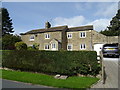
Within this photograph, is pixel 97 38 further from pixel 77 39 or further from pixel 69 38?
pixel 69 38

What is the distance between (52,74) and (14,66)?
15.6 ft

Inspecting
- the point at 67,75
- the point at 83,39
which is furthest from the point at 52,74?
the point at 83,39

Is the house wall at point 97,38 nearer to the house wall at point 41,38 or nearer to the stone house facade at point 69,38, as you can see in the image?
the stone house facade at point 69,38

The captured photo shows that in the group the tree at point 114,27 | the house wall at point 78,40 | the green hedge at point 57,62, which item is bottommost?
the green hedge at point 57,62

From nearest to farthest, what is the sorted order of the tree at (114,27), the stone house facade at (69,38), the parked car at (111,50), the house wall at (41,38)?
the parked car at (111,50) → the stone house facade at (69,38) → the house wall at (41,38) → the tree at (114,27)

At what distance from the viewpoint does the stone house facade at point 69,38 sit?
28.2 m

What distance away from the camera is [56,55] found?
36.2 ft

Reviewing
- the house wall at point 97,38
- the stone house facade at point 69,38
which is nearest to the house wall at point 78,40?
the stone house facade at point 69,38

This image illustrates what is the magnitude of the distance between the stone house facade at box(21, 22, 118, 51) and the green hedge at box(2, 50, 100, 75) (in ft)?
59.0

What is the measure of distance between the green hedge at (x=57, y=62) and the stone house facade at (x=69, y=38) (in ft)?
59.0

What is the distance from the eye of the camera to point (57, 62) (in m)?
10.8

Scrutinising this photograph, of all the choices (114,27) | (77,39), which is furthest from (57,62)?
(114,27)

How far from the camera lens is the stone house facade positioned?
28250 millimetres

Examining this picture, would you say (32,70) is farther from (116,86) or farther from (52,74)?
(116,86)
